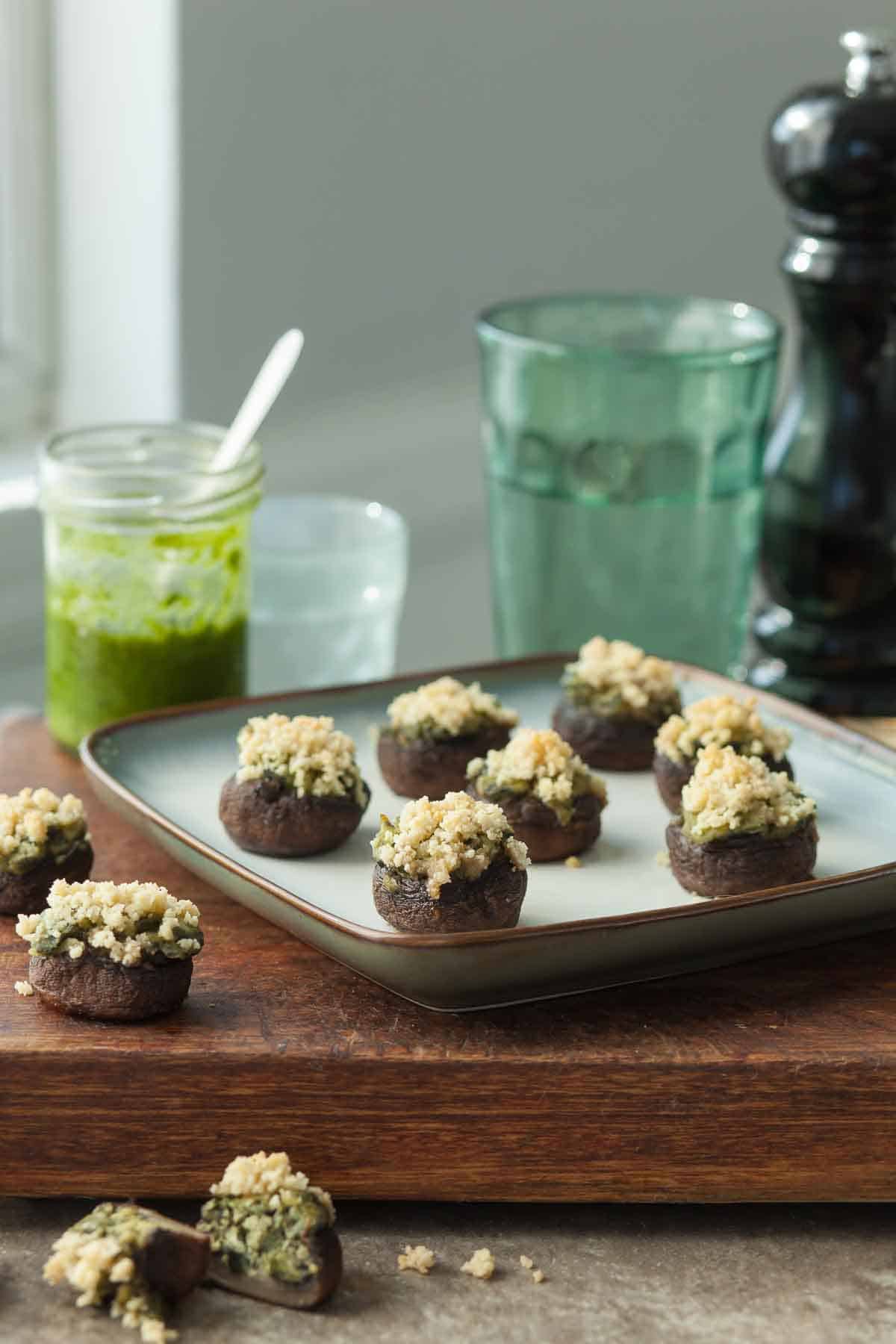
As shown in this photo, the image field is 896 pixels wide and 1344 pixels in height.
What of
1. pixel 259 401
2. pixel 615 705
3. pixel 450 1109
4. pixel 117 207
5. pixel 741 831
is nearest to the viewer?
pixel 450 1109

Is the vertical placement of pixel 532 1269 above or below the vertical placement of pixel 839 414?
below

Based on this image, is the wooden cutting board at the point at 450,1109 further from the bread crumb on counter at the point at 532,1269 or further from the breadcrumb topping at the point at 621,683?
the breadcrumb topping at the point at 621,683

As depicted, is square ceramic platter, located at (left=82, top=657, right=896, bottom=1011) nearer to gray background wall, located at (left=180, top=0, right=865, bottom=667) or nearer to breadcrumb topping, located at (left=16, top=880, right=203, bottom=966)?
breadcrumb topping, located at (left=16, top=880, right=203, bottom=966)

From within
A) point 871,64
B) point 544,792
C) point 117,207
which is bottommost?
point 544,792

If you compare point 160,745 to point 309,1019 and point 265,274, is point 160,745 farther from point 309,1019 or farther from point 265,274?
point 265,274

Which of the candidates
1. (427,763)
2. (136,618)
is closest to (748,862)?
(427,763)

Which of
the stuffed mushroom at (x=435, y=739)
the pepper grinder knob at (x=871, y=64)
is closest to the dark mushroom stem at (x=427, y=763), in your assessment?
the stuffed mushroom at (x=435, y=739)

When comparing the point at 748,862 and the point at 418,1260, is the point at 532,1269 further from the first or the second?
the point at 748,862
